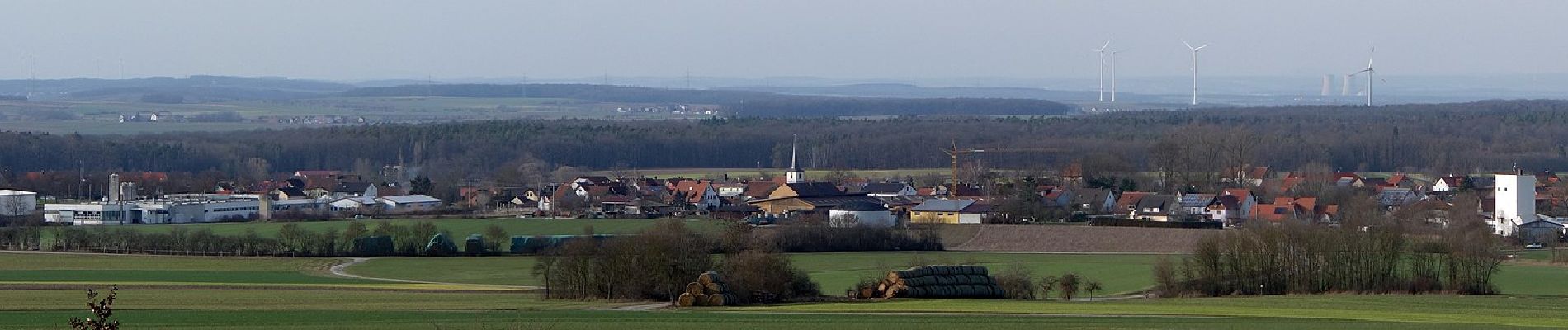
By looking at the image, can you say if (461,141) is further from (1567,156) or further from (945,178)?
(1567,156)

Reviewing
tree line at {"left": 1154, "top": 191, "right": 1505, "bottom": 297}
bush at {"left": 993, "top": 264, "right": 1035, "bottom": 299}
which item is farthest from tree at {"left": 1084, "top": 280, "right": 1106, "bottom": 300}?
bush at {"left": 993, "top": 264, "right": 1035, "bottom": 299}

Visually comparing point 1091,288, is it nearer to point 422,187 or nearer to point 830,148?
point 422,187

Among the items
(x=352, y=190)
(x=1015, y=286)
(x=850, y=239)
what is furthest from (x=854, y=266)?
(x=352, y=190)

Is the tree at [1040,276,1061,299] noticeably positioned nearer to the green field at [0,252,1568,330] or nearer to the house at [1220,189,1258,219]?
the green field at [0,252,1568,330]

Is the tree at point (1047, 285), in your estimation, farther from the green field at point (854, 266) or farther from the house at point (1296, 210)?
the house at point (1296, 210)

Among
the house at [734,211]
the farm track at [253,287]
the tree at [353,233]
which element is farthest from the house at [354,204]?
the farm track at [253,287]

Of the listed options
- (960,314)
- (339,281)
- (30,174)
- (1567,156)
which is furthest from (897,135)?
(960,314)
